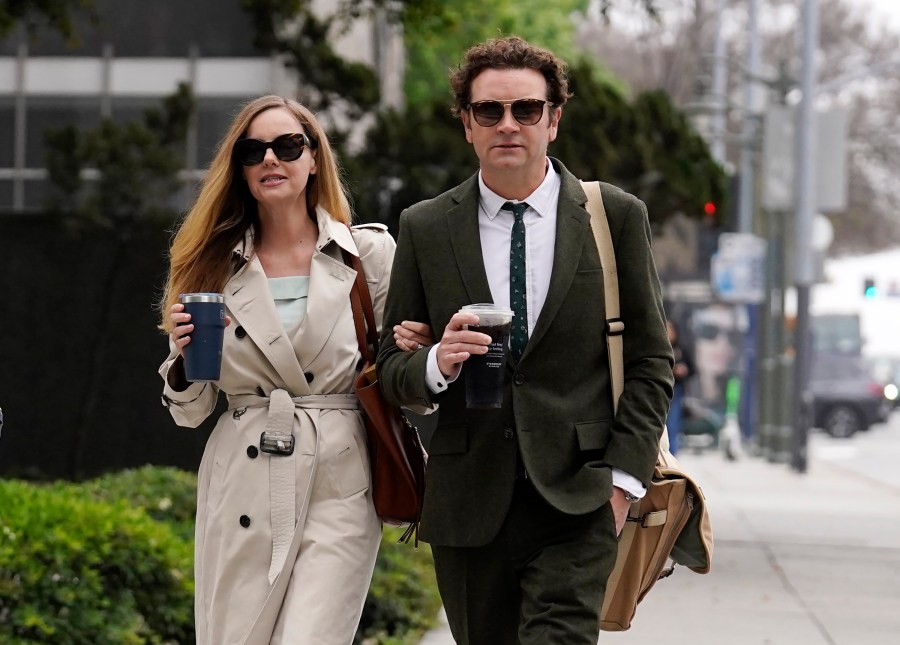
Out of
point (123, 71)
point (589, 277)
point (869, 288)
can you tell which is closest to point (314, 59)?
point (123, 71)

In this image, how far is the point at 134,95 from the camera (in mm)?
16812

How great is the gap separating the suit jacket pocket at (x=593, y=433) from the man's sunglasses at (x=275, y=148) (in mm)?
1137

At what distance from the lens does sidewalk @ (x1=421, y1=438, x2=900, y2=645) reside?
8023 mm

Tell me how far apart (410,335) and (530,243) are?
1.26 feet

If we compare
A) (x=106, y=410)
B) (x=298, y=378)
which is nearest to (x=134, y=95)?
(x=106, y=410)

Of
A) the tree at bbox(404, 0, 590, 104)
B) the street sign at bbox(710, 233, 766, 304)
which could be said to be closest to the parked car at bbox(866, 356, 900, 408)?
the tree at bbox(404, 0, 590, 104)

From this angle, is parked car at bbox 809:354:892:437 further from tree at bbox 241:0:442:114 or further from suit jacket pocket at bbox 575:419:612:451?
suit jacket pocket at bbox 575:419:612:451

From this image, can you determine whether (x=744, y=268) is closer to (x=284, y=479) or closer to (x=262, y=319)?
(x=262, y=319)

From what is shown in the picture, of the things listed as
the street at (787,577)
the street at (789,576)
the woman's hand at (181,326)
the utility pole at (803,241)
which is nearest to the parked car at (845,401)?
the utility pole at (803,241)

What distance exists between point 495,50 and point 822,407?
116 ft

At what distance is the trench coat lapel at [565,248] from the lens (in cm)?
396

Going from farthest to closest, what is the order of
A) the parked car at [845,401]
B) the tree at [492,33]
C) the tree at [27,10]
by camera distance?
the parked car at [845,401]
the tree at [492,33]
the tree at [27,10]

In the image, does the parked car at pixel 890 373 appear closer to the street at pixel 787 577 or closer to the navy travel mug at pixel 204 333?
the street at pixel 787 577

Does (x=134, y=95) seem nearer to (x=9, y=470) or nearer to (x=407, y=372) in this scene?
(x=9, y=470)
